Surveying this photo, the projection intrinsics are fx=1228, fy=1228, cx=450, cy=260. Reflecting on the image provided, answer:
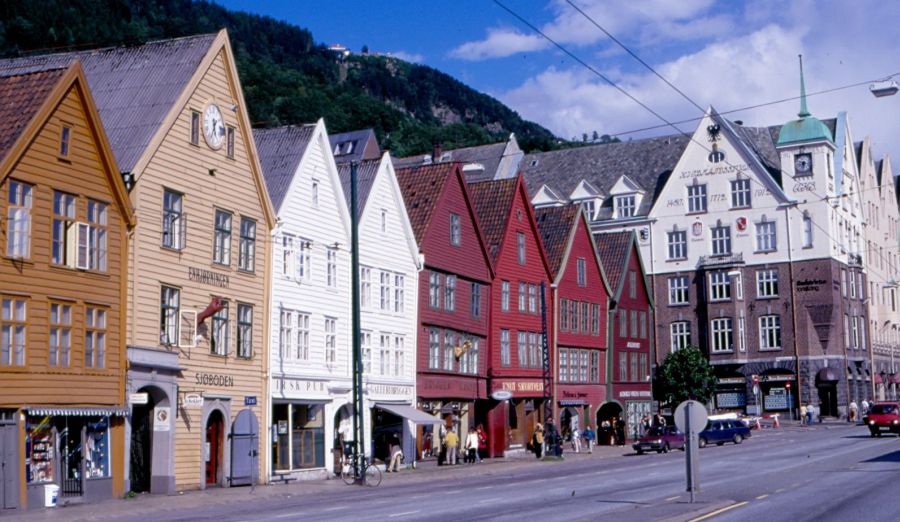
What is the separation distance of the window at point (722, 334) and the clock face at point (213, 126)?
6004cm

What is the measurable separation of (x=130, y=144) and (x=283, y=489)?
11.4 m

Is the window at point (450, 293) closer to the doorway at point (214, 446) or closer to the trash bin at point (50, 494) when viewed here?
the doorway at point (214, 446)

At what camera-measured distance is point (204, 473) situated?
3794 cm

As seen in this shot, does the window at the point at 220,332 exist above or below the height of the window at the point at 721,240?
below

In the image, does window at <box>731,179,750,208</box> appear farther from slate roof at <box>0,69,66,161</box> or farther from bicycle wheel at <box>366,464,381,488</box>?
slate roof at <box>0,69,66,161</box>

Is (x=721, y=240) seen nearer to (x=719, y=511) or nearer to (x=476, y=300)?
(x=476, y=300)

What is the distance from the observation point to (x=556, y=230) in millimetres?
69500

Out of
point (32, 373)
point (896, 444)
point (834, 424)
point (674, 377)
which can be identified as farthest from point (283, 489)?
point (834, 424)

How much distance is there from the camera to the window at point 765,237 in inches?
3622

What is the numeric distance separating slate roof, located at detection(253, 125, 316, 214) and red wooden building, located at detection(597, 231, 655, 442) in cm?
3347

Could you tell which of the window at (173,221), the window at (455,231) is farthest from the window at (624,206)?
the window at (173,221)

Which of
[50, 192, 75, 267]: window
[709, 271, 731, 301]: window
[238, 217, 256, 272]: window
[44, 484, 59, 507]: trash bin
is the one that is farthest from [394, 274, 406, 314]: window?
[709, 271, 731, 301]: window

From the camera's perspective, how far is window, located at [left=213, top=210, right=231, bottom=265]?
130 ft

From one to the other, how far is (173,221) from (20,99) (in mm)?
6950
